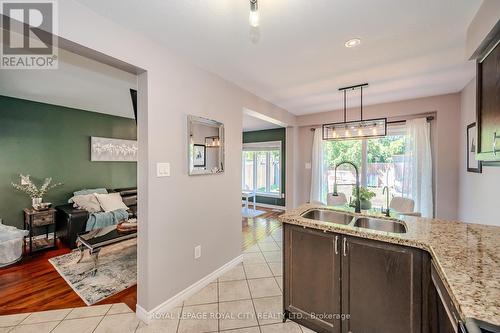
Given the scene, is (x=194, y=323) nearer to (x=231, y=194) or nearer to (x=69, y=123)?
(x=231, y=194)

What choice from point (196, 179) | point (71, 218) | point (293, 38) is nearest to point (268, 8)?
point (293, 38)

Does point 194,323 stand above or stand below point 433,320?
below

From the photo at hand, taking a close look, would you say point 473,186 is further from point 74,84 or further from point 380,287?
point 74,84

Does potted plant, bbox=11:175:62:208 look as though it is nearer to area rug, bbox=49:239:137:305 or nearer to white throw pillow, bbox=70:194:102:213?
white throw pillow, bbox=70:194:102:213

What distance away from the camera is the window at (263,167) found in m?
6.61

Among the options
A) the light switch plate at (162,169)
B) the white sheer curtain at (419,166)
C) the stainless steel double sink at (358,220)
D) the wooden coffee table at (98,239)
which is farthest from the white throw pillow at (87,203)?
the white sheer curtain at (419,166)

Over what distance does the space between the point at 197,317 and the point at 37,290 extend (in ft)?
6.21

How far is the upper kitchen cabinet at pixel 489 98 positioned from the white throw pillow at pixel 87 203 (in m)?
4.83

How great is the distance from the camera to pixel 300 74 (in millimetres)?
2588

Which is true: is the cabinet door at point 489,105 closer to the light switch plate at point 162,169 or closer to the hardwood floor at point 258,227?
the light switch plate at point 162,169

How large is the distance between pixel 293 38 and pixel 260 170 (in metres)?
5.29

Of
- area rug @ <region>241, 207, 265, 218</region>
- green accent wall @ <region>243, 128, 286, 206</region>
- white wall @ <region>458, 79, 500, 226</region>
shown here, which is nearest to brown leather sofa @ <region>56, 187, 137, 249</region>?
area rug @ <region>241, 207, 265, 218</region>

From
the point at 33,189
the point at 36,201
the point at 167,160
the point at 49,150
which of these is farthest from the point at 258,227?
the point at 49,150

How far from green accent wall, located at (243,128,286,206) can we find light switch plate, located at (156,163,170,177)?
4783 millimetres
